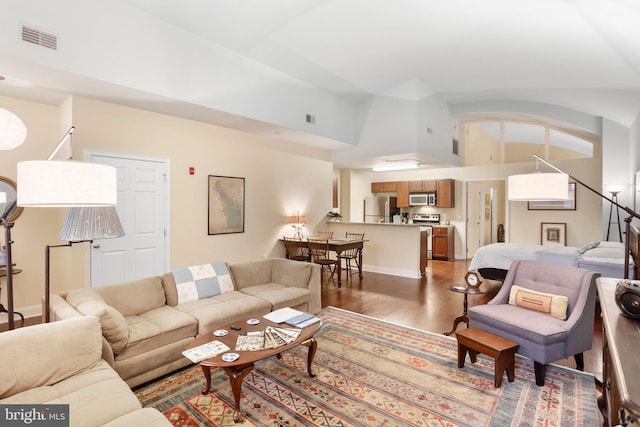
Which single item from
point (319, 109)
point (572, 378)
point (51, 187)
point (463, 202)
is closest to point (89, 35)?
point (51, 187)

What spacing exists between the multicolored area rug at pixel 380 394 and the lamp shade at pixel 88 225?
1.25 m

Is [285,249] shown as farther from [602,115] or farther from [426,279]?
[602,115]

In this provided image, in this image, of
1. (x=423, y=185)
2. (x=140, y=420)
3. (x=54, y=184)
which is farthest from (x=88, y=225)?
(x=423, y=185)

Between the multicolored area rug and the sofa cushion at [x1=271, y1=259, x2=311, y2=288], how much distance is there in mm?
1073

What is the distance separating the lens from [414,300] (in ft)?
15.6

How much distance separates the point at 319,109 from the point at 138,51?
2.85 m

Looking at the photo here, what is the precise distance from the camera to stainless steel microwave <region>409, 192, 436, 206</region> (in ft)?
27.7

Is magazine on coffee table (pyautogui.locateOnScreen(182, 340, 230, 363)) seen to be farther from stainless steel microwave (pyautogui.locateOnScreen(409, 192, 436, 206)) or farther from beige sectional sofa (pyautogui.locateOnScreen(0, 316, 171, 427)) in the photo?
stainless steel microwave (pyautogui.locateOnScreen(409, 192, 436, 206))

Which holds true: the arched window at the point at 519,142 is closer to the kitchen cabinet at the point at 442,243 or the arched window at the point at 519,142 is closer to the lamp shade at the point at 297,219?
the kitchen cabinet at the point at 442,243

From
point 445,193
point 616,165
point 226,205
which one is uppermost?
point 616,165

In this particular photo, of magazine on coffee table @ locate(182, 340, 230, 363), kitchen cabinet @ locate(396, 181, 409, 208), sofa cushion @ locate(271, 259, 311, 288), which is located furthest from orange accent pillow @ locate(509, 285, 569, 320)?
kitchen cabinet @ locate(396, 181, 409, 208)

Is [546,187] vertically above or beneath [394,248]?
above

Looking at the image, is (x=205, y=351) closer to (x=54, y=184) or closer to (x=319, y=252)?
(x=54, y=184)

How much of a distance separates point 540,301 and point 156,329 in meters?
3.30
